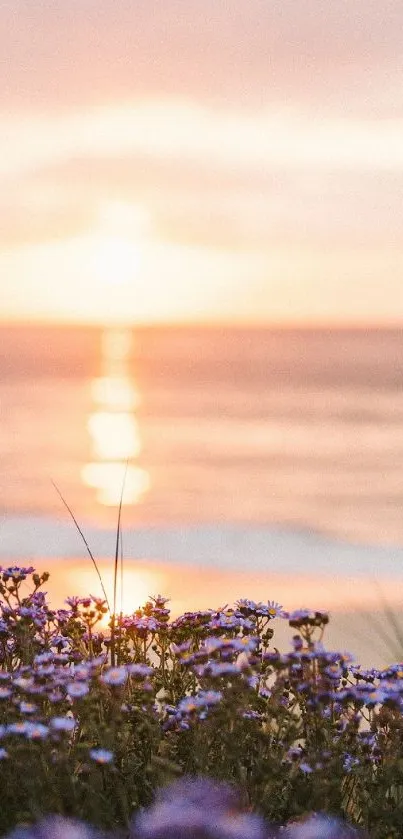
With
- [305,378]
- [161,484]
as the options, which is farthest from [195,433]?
[305,378]

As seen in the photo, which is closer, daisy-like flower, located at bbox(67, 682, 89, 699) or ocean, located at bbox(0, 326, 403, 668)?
daisy-like flower, located at bbox(67, 682, 89, 699)

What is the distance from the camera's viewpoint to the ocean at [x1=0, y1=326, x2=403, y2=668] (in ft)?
37.8

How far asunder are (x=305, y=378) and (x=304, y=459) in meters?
28.1

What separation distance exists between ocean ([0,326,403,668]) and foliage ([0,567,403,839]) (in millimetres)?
3049

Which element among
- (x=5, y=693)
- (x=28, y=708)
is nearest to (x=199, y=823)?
(x=28, y=708)

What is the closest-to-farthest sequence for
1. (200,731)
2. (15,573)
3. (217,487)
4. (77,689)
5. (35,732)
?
(35,732), (77,689), (200,731), (15,573), (217,487)

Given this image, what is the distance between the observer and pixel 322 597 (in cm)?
1034

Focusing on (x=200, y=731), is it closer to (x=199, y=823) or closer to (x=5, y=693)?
(x=5, y=693)

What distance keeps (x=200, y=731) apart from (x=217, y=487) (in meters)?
13.7

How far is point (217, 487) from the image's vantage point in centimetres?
1758

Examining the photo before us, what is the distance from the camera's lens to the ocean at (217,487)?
11.5 m

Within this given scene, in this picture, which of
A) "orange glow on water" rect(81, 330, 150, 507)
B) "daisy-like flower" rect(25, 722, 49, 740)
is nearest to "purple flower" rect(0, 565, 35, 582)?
"orange glow on water" rect(81, 330, 150, 507)

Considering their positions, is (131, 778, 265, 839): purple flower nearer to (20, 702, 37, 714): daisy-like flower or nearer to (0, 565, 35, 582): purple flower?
(20, 702, 37, 714): daisy-like flower

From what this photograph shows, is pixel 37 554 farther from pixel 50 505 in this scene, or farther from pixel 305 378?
pixel 305 378
